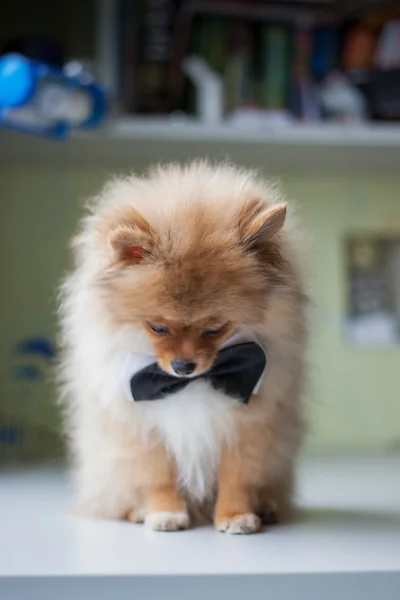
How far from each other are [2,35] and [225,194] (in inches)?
41.1

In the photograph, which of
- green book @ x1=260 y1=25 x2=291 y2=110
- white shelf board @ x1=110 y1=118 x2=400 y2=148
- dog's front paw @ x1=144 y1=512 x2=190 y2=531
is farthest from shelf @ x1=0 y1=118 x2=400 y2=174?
dog's front paw @ x1=144 y1=512 x2=190 y2=531

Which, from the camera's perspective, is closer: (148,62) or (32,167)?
(148,62)

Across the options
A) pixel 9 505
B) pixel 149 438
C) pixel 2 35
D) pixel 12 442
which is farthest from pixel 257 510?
pixel 2 35

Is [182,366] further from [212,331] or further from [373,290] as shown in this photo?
[373,290]

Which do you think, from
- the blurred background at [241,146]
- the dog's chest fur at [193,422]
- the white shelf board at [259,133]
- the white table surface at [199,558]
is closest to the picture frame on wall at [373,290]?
the blurred background at [241,146]

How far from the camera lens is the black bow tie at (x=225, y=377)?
0.92 meters

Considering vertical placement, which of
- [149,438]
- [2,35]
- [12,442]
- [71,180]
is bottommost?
[12,442]

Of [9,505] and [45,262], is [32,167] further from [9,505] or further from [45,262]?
[9,505]

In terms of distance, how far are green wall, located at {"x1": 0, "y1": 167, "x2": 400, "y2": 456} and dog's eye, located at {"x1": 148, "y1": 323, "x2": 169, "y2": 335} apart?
2.95 ft

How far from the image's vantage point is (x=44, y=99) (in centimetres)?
121

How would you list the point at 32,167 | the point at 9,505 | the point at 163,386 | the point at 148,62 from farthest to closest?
1. the point at 32,167
2. the point at 148,62
3. the point at 9,505
4. the point at 163,386

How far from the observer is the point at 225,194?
927 millimetres

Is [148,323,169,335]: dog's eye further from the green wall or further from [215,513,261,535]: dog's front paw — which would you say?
the green wall

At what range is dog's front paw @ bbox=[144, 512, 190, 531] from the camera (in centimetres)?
96
